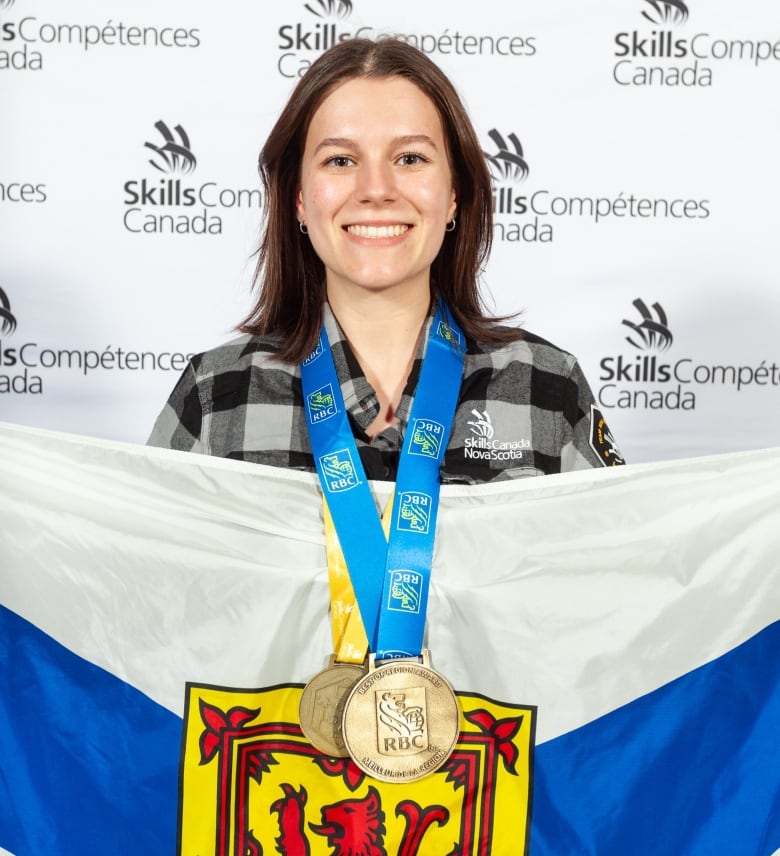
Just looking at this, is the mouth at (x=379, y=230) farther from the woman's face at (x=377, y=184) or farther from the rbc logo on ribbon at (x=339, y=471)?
the rbc logo on ribbon at (x=339, y=471)

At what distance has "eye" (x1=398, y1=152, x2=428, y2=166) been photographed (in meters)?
1.62

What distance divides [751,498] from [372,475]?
54 cm

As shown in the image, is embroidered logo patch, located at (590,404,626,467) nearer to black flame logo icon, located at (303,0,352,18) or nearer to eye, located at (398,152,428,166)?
eye, located at (398,152,428,166)

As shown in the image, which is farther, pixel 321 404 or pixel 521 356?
pixel 521 356

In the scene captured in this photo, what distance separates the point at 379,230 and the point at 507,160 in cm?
157

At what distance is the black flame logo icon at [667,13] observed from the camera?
2.93 m

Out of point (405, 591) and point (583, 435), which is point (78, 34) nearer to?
point (583, 435)

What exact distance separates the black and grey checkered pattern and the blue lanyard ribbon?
0.05 m

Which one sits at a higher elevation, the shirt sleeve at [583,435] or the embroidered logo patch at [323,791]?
the shirt sleeve at [583,435]

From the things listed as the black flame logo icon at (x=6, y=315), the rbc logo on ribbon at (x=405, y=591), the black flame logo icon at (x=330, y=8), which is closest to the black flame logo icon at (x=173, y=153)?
the black flame logo icon at (x=330, y=8)

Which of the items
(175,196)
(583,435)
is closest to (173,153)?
(175,196)

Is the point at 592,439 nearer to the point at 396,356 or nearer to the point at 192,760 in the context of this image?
the point at 396,356

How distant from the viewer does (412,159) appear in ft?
5.33

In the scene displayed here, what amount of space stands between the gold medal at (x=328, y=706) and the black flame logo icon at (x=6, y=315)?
2.15m
